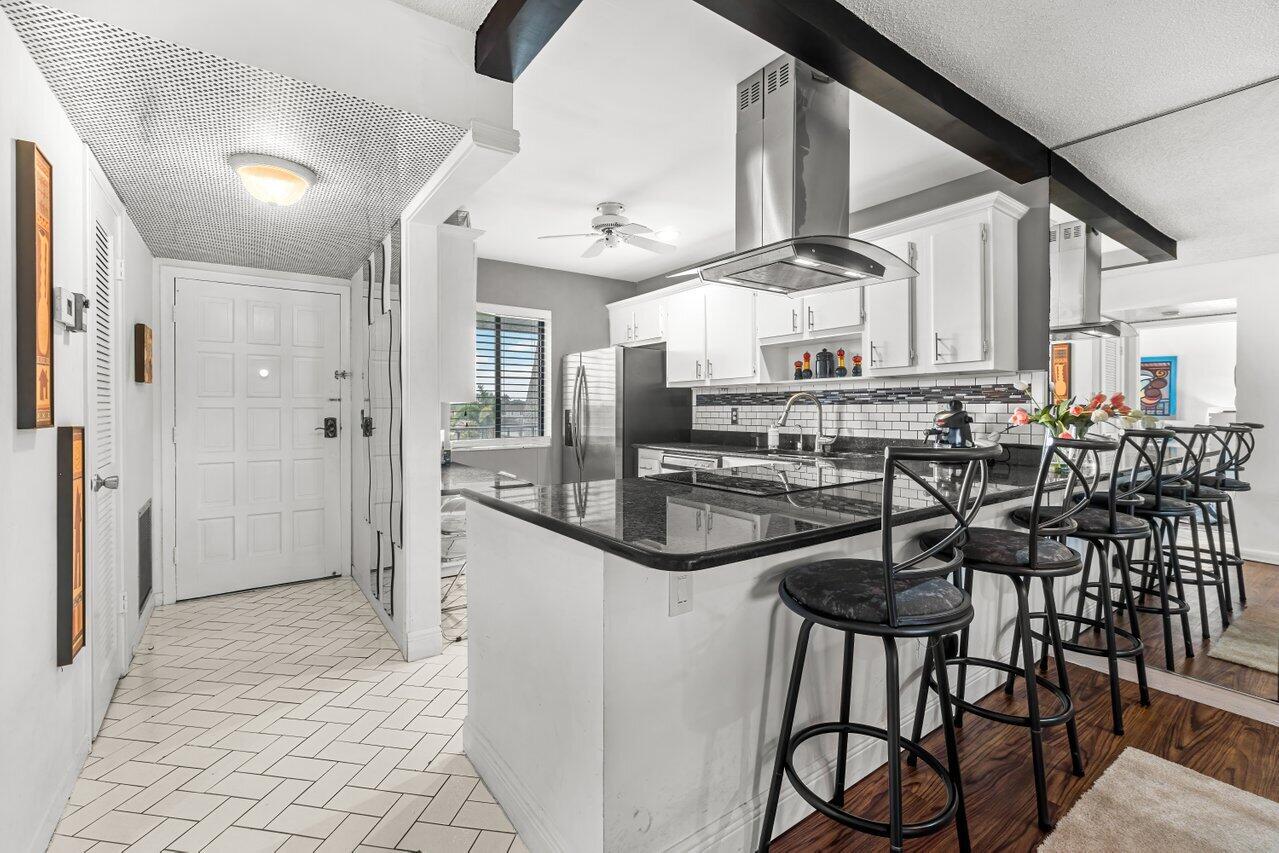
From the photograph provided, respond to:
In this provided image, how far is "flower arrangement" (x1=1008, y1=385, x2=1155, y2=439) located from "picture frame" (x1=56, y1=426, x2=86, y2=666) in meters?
3.19

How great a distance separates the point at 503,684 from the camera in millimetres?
1802

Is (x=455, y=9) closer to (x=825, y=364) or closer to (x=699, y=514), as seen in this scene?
(x=699, y=514)

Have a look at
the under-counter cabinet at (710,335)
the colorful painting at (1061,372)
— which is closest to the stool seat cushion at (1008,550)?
the colorful painting at (1061,372)

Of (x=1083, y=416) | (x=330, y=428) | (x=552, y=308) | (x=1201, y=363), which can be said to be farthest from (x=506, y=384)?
(x=1201, y=363)

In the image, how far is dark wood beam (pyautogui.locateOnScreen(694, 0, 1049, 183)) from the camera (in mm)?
1758

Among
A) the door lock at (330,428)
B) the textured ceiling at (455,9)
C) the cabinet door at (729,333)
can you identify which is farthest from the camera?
the cabinet door at (729,333)

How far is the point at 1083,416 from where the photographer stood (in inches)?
99.7

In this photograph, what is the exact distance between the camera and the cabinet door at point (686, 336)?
16.3 ft

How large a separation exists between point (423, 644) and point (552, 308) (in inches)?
134

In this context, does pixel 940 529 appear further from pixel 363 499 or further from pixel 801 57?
pixel 363 499

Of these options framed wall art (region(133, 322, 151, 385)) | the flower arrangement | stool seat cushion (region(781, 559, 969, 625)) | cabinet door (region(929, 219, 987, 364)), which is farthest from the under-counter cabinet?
framed wall art (region(133, 322, 151, 385))

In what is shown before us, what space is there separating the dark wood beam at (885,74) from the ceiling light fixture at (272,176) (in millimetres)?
1614

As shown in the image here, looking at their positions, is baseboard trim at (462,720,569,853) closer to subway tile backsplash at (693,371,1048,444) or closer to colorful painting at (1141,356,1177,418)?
colorful painting at (1141,356,1177,418)

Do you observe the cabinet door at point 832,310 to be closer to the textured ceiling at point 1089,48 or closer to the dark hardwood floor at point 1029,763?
the textured ceiling at point 1089,48
